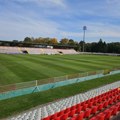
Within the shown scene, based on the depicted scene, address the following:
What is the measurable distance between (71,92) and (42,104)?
5.65 meters

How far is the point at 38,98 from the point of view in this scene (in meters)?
22.2

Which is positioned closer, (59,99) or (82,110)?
(82,110)

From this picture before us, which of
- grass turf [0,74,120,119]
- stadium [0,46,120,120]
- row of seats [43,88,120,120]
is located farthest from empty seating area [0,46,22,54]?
row of seats [43,88,120,120]

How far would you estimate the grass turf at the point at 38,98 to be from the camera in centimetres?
1882

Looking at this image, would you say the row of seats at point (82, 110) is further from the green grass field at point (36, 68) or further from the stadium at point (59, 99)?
the green grass field at point (36, 68)

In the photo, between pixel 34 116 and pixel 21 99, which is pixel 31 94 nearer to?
pixel 21 99

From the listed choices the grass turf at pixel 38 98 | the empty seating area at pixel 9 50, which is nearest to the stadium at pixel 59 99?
the grass turf at pixel 38 98

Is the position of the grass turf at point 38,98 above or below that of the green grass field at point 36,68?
below

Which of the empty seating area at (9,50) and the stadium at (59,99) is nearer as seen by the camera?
the stadium at (59,99)

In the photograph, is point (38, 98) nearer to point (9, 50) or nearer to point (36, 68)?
point (36, 68)

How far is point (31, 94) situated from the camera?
23328mm

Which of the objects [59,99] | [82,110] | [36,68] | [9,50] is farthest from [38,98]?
[9,50]

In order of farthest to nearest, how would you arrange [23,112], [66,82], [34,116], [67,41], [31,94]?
[67,41] → [66,82] → [31,94] → [23,112] → [34,116]

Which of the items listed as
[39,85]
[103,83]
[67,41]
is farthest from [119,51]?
[39,85]
